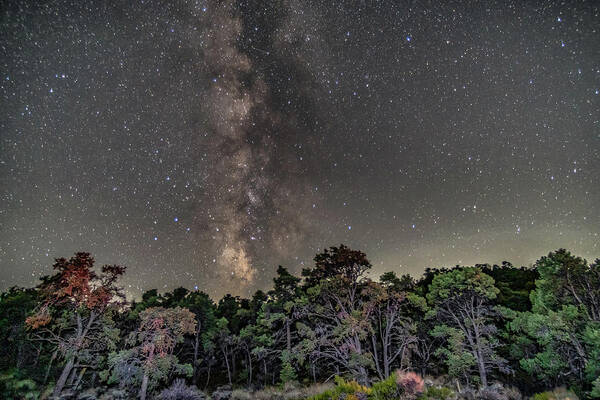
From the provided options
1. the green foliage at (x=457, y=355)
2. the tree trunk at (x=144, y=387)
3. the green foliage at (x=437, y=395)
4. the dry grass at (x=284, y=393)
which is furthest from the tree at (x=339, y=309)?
the tree trunk at (x=144, y=387)

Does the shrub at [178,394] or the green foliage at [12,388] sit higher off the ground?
the green foliage at [12,388]

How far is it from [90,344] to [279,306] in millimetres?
13152

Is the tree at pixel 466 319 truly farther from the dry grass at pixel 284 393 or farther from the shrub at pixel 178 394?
the shrub at pixel 178 394

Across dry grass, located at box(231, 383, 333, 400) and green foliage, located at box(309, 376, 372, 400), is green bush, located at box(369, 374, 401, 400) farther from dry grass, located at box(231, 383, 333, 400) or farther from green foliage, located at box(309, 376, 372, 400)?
dry grass, located at box(231, 383, 333, 400)

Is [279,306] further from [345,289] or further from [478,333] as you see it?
[478,333]

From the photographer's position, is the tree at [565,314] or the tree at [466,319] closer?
the tree at [565,314]

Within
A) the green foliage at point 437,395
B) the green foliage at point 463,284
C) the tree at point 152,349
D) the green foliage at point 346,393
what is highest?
the green foliage at point 463,284

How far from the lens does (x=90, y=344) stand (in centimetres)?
1975

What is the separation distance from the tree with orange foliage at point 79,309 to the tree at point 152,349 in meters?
2.53

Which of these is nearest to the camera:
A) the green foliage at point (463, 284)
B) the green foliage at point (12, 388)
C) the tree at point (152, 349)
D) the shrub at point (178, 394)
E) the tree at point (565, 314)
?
the green foliage at point (12, 388)

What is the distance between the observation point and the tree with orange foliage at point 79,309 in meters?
17.7

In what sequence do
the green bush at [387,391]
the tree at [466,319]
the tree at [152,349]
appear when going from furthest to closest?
the tree at [466,319] → the tree at [152,349] → the green bush at [387,391]

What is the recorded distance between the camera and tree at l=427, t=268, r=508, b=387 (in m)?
20.0

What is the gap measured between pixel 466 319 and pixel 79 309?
26.3 metres
